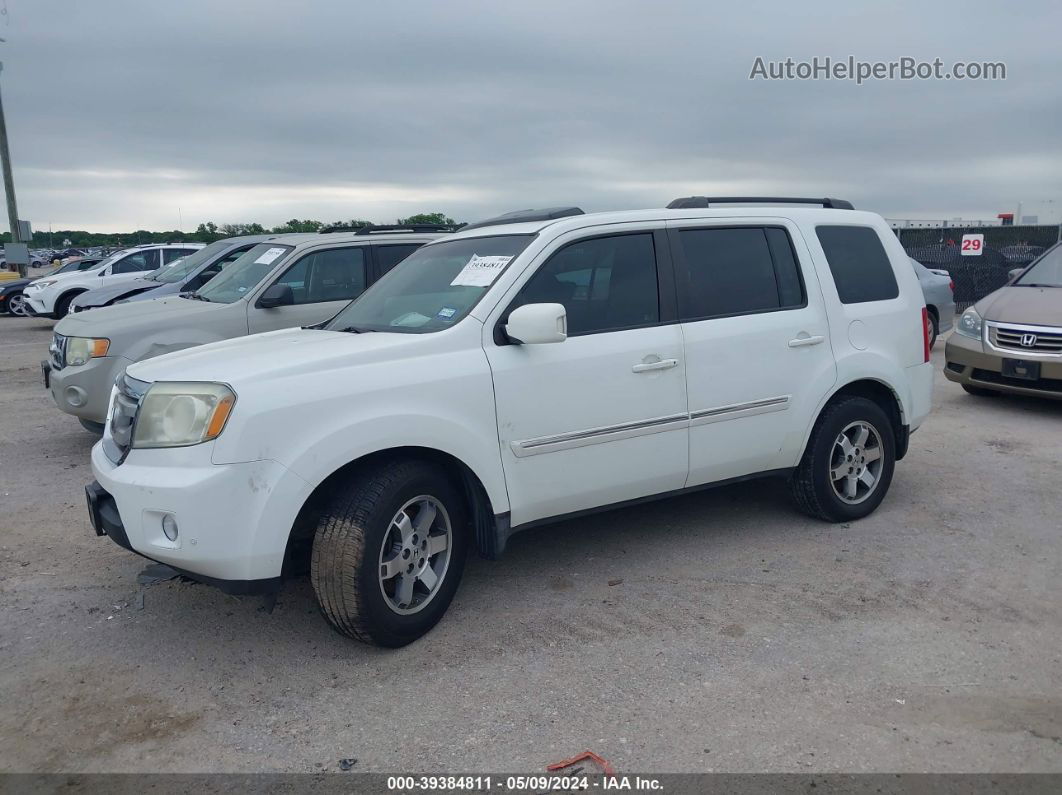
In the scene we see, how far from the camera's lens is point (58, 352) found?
7.68 meters

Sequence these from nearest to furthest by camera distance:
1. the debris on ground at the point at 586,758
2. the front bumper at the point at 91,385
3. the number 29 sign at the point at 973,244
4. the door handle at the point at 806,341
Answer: the debris on ground at the point at 586,758 < the door handle at the point at 806,341 < the front bumper at the point at 91,385 < the number 29 sign at the point at 973,244

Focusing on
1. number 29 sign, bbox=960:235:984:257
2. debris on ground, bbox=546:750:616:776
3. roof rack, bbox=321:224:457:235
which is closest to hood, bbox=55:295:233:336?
roof rack, bbox=321:224:457:235

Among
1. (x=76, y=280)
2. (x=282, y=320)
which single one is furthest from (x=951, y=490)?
(x=76, y=280)

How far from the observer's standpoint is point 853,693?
11.4ft

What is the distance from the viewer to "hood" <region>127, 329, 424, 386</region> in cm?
371

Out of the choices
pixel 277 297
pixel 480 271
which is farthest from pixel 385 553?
pixel 277 297

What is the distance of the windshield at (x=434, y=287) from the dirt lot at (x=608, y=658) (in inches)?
55.6

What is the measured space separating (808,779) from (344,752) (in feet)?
5.26

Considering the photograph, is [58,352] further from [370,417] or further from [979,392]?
[979,392]

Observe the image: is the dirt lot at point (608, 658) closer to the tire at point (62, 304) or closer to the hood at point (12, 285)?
the tire at point (62, 304)

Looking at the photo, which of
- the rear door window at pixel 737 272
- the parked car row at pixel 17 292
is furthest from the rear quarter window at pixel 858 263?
the parked car row at pixel 17 292

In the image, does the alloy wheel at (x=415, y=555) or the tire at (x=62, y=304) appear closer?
the alloy wheel at (x=415, y=555)

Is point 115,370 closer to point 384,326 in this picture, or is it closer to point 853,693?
point 384,326

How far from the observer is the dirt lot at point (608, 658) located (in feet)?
A: 10.4
